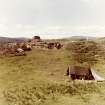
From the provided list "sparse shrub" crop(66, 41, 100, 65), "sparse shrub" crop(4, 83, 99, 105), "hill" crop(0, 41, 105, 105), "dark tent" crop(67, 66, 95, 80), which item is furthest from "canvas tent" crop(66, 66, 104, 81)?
"sparse shrub" crop(66, 41, 100, 65)

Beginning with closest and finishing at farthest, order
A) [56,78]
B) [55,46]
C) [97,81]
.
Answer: [97,81] < [56,78] < [55,46]

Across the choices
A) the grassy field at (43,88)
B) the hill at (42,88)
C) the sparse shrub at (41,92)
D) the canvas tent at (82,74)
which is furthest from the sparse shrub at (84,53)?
the sparse shrub at (41,92)

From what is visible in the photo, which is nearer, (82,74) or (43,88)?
(43,88)

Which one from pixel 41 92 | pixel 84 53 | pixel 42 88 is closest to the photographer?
pixel 41 92

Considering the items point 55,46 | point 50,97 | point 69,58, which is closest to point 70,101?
point 50,97

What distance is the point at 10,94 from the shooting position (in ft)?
87.9

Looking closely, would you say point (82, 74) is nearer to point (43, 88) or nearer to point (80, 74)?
point (80, 74)

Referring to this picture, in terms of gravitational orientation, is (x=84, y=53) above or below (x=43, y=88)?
above

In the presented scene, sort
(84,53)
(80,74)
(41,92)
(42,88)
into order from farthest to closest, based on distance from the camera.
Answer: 1. (84,53)
2. (80,74)
3. (42,88)
4. (41,92)

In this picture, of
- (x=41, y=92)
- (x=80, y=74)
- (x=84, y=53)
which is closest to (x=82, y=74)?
(x=80, y=74)

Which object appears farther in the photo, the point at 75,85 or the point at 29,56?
the point at 29,56

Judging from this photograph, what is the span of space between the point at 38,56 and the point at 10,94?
3087cm

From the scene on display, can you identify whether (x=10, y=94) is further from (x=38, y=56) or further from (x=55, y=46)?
(x=55, y=46)

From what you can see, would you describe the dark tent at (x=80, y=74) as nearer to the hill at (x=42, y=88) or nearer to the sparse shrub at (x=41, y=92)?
the hill at (x=42, y=88)
